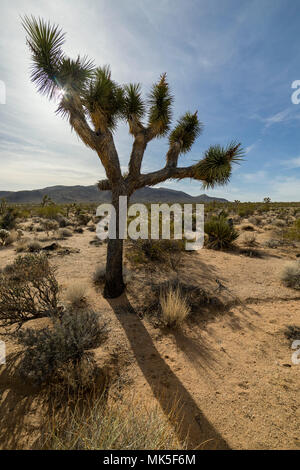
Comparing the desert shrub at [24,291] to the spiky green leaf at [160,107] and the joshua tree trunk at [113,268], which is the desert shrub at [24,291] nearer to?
the joshua tree trunk at [113,268]

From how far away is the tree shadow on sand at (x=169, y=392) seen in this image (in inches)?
73.9

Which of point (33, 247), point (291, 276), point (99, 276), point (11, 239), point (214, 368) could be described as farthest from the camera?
point (11, 239)

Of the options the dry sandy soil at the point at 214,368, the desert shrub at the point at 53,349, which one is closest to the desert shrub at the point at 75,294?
the dry sandy soil at the point at 214,368

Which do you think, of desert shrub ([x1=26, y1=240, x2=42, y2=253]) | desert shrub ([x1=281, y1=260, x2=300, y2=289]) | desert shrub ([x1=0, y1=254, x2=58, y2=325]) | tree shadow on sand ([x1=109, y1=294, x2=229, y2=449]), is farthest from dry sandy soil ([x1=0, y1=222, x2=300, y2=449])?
desert shrub ([x1=26, y1=240, x2=42, y2=253])

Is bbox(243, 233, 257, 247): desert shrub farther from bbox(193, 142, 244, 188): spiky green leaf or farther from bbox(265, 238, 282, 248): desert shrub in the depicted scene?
bbox(193, 142, 244, 188): spiky green leaf

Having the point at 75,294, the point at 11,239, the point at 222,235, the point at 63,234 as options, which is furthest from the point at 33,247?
the point at 222,235

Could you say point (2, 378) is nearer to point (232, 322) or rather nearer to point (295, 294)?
point (232, 322)

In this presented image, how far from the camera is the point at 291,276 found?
5160 millimetres

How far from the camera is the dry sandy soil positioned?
75.8 inches

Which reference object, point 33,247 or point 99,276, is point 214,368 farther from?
point 33,247

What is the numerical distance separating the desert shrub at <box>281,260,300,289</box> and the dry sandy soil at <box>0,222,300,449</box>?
220 millimetres

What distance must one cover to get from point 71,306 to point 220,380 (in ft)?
10.2

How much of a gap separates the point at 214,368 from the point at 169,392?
2.51 ft
